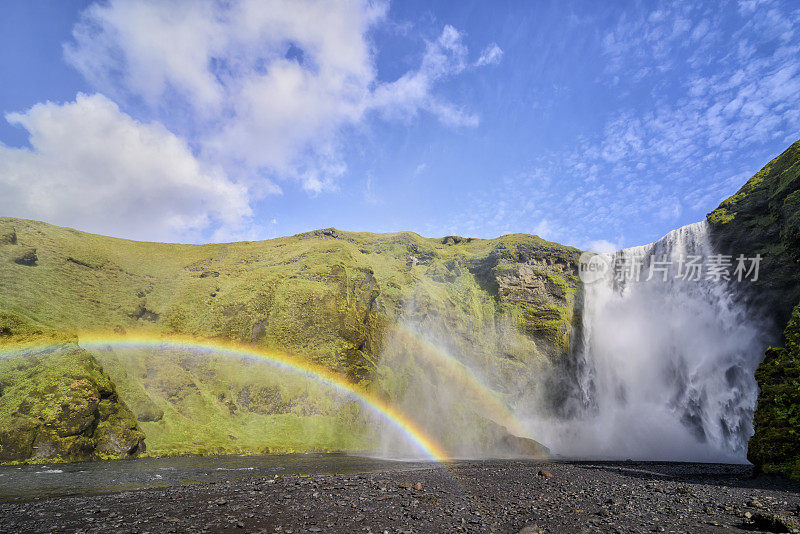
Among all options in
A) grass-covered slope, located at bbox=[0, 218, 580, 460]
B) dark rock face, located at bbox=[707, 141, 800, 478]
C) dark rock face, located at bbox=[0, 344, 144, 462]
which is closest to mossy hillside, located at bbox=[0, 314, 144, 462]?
dark rock face, located at bbox=[0, 344, 144, 462]

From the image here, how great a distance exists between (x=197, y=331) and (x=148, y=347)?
6.73 meters

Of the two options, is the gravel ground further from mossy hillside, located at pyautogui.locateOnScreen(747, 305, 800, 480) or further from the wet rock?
mossy hillside, located at pyautogui.locateOnScreen(747, 305, 800, 480)

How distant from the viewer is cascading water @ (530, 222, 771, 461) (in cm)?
4316

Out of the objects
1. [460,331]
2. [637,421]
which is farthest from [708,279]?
[460,331]

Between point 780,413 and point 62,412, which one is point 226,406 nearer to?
point 62,412

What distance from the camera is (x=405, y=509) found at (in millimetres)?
Answer: 13516

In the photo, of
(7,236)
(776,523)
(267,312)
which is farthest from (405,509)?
(7,236)

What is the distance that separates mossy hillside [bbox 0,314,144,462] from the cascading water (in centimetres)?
6322

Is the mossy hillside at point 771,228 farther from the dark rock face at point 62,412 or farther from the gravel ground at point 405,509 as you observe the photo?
the dark rock face at point 62,412

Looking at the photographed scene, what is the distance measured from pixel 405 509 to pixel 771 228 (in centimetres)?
5657

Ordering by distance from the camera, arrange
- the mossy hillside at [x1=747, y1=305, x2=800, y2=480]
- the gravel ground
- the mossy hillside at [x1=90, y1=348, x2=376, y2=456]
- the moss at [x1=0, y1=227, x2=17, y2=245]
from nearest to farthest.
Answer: the gravel ground < the mossy hillside at [x1=747, y1=305, x2=800, y2=480] < the mossy hillside at [x1=90, y1=348, x2=376, y2=456] < the moss at [x1=0, y1=227, x2=17, y2=245]

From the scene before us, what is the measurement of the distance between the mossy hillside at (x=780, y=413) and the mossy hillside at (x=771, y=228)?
62.6ft

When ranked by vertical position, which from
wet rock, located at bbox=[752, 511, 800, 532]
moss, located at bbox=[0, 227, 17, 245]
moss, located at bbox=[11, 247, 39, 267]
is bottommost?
wet rock, located at bbox=[752, 511, 800, 532]

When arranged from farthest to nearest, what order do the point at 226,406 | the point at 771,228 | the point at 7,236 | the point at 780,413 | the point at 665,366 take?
the point at 665,366
the point at 226,406
the point at 7,236
the point at 771,228
the point at 780,413
